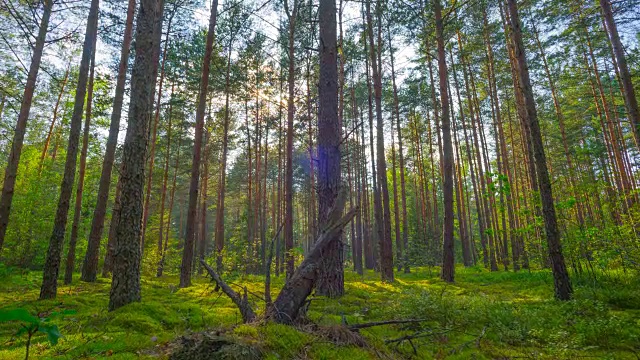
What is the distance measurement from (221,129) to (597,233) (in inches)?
820

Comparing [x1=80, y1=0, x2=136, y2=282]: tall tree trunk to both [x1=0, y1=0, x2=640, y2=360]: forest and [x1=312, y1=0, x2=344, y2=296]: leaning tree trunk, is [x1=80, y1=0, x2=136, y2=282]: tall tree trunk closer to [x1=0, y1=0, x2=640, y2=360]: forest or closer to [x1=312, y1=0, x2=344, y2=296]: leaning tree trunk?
[x1=0, y1=0, x2=640, y2=360]: forest

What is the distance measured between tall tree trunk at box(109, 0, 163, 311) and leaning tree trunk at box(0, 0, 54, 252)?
5.32m

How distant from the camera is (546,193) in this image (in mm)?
7379

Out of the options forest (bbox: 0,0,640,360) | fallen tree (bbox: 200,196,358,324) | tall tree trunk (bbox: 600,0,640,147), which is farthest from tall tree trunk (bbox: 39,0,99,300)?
tall tree trunk (bbox: 600,0,640,147)

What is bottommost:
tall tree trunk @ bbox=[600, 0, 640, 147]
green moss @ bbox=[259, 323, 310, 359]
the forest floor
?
the forest floor

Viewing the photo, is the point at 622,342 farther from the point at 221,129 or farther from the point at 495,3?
the point at 221,129

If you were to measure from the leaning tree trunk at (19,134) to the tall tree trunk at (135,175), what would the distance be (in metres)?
5.32

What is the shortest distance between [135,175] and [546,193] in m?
9.25

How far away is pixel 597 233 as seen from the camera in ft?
24.5

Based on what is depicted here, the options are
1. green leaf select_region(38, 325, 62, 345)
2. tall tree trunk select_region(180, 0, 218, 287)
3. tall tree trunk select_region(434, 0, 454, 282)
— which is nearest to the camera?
green leaf select_region(38, 325, 62, 345)

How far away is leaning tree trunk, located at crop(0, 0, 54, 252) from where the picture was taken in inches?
322

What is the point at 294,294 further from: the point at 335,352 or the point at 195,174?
the point at 195,174

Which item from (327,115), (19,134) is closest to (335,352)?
(327,115)

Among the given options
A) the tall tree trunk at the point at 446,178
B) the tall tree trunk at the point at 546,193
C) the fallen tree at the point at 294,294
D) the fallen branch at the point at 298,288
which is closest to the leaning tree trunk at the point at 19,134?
the fallen tree at the point at 294,294
